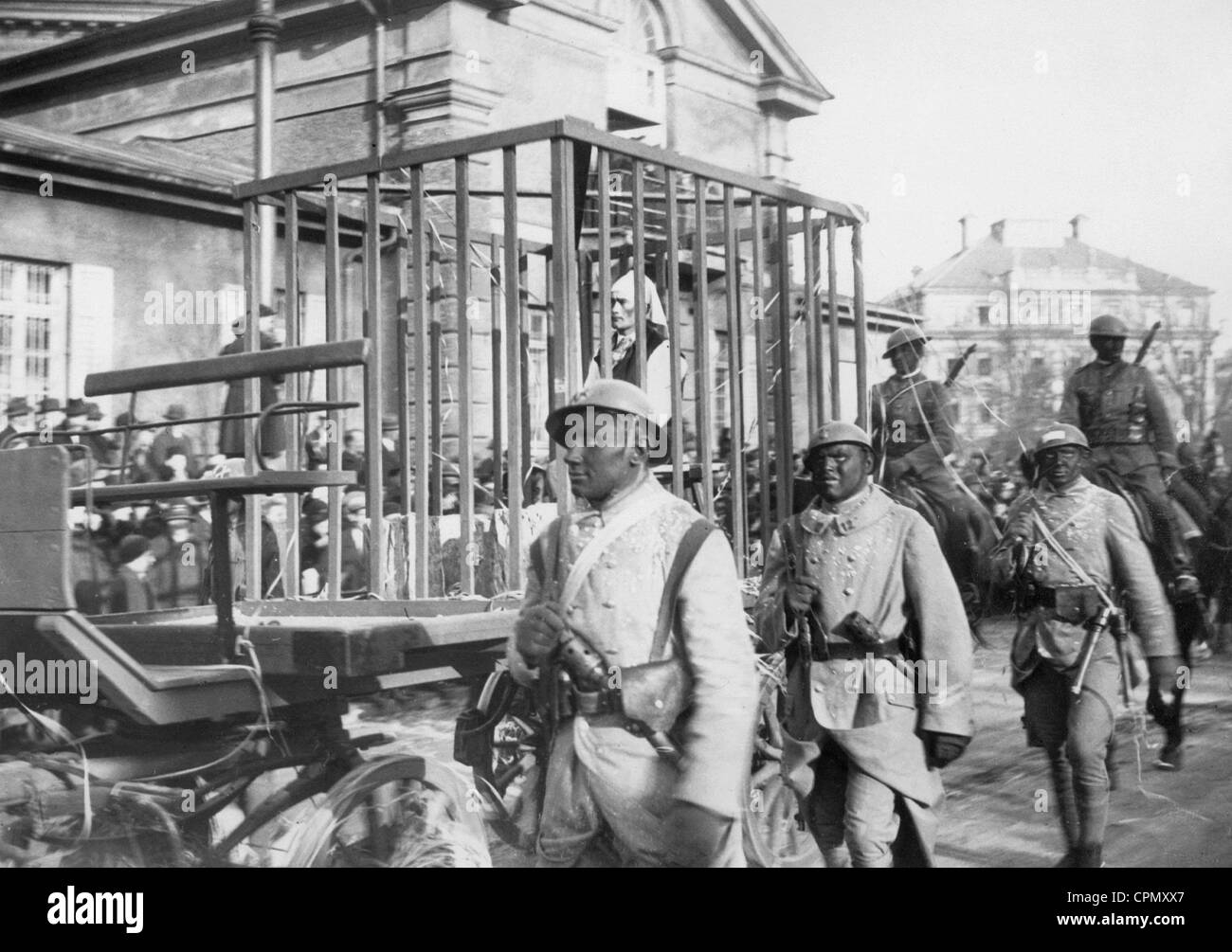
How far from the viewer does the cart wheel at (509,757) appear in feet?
12.5

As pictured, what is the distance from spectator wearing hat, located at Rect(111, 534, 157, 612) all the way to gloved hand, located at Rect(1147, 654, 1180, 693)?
117 inches

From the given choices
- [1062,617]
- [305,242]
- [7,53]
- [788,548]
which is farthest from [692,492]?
[7,53]

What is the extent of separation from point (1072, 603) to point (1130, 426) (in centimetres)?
61

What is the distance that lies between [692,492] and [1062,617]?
1159mm

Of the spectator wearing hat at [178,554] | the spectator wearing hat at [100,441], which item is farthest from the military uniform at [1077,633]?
the spectator wearing hat at [100,441]

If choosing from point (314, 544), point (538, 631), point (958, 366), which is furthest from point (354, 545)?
point (958, 366)

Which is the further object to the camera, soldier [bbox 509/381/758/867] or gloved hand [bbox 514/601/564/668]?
gloved hand [bbox 514/601/564/668]

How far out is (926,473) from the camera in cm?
489

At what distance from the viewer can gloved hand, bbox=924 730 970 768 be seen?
3824 millimetres

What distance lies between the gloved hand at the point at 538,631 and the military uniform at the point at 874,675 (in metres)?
0.79

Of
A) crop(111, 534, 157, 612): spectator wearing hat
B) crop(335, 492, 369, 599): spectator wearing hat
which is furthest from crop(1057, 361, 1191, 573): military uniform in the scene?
crop(111, 534, 157, 612): spectator wearing hat

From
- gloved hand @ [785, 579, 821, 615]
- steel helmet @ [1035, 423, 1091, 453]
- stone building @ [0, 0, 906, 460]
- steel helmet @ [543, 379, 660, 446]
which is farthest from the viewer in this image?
stone building @ [0, 0, 906, 460]

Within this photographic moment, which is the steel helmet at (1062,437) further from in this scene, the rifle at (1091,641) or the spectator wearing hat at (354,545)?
the spectator wearing hat at (354,545)
